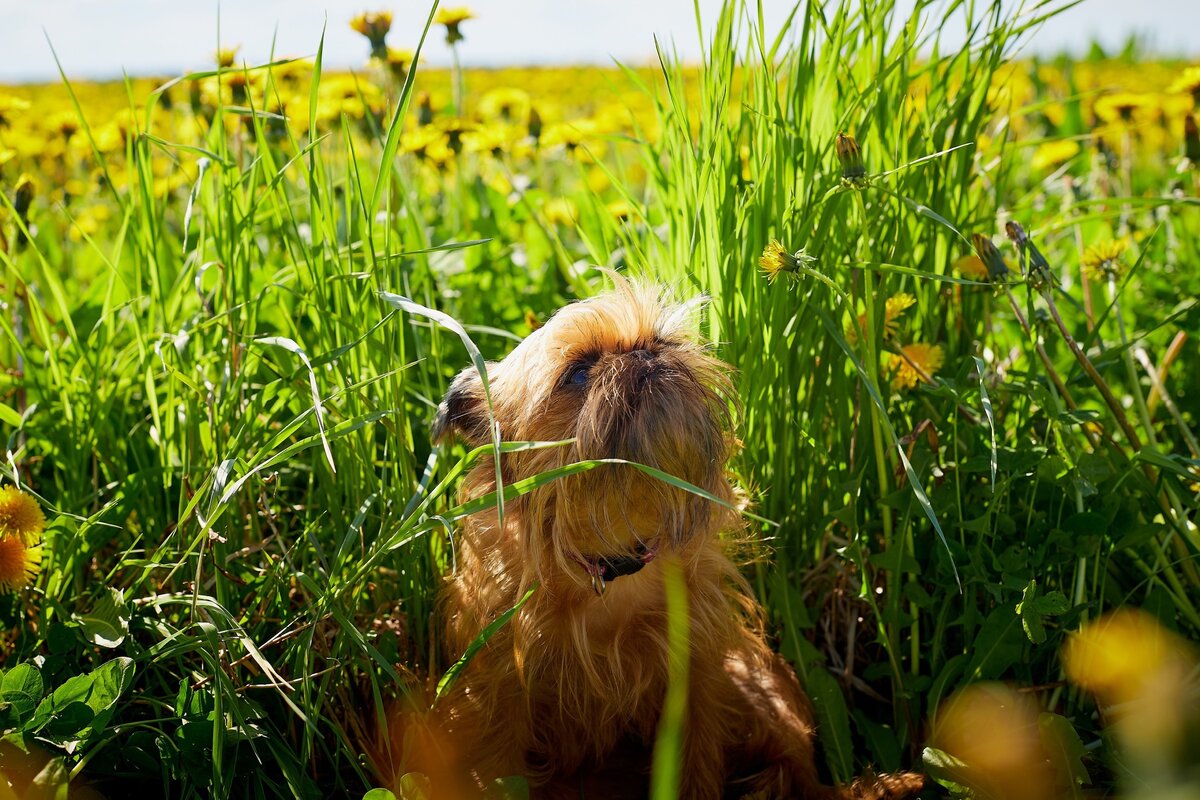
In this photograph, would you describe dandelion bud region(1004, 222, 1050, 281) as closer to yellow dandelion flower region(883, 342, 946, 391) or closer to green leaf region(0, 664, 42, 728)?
yellow dandelion flower region(883, 342, 946, 391)

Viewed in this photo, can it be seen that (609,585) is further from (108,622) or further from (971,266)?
(971,266)

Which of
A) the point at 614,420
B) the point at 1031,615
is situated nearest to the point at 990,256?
the point at 1031,615

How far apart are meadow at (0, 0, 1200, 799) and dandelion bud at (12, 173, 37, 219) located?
2 cm

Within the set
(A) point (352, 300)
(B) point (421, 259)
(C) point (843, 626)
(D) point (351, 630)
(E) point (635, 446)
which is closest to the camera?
(E) point (635, 446)

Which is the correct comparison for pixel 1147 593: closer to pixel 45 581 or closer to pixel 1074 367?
pixel 1074 367

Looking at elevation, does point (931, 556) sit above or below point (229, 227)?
below

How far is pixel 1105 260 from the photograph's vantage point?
2.21 metres

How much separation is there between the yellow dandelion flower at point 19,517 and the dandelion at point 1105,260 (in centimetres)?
227

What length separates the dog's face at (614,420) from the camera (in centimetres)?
158

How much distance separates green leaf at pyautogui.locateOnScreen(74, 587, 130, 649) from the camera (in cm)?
174

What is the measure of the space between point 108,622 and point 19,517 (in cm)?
25

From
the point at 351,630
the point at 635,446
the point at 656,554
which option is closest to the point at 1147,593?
the point at 656,554

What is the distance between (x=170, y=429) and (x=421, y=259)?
0.76 meters

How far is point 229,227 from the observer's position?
7.11 ft
